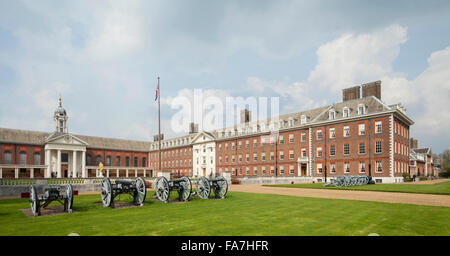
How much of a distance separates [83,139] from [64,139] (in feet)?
22.5

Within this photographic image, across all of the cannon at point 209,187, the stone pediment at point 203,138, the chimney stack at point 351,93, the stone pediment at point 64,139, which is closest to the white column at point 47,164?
the stone pediment at point 64,139

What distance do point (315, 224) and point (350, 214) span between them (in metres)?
2.54

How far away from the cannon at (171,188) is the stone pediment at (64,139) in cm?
5075

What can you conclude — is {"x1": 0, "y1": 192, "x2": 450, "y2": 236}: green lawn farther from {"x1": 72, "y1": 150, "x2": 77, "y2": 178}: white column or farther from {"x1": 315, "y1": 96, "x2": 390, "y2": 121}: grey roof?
{"x1": 72, "y1": 150, "x2": 77, "y2": 178}: white column

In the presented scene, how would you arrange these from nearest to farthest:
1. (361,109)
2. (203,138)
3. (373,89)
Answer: (361,109)
(373,89)
(203,138)

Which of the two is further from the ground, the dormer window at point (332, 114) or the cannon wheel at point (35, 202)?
the dormer window at point (332, 114)

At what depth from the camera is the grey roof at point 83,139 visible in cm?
5491

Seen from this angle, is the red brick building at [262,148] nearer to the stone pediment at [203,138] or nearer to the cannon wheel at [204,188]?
the stone pediment at [203,138]

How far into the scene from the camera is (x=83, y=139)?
2547 inches

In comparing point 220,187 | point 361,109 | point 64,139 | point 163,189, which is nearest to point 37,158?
point 64,139

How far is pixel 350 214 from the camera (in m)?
10.1

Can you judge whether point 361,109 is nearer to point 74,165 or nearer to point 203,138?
point 203,138
